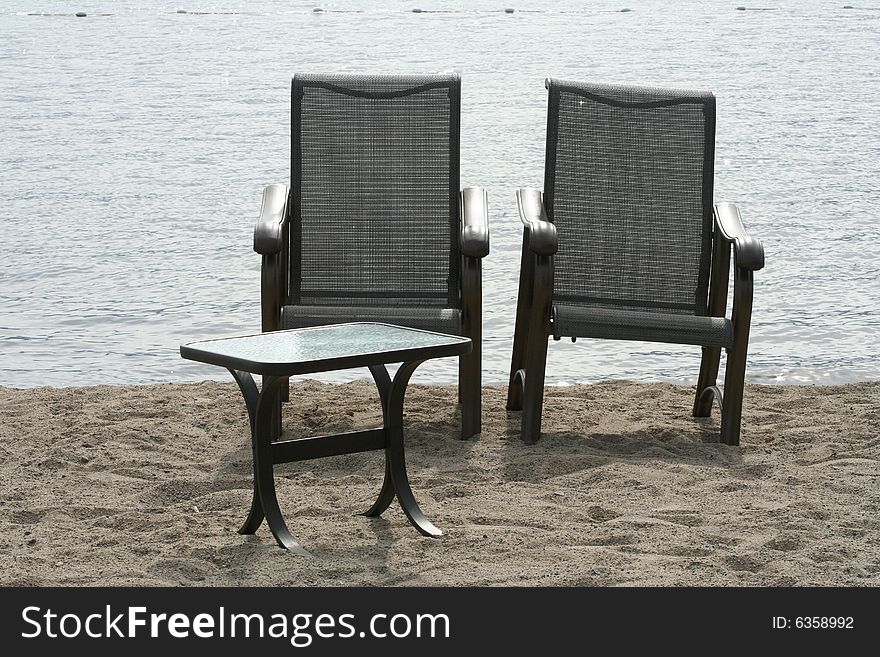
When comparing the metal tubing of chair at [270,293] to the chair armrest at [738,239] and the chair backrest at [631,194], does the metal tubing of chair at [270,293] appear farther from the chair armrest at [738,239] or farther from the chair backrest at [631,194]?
the chair armrest at [738,239]

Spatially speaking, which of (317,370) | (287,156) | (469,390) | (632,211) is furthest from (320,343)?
(287,156)

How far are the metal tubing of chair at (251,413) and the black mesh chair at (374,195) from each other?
4.53ft

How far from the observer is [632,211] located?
483 centimetres

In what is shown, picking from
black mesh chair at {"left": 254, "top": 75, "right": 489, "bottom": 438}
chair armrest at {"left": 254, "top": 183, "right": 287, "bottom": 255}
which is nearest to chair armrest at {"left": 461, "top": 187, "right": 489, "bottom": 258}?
black mesh chair at {"left": 254, "top": 75, "right": 489, "bottom": 438}

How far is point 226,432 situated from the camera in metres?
4.56

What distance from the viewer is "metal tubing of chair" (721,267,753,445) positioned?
14.4 feet

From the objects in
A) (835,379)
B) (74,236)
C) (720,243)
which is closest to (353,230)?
(720,243)

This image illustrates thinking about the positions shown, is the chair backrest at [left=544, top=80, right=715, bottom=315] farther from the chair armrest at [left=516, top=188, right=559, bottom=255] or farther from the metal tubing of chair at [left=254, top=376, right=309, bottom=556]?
the metal tubing of chair at [left=254, top=376, right=309, bottom=556]

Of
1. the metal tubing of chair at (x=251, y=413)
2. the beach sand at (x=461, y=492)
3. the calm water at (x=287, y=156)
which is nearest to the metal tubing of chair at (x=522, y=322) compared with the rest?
the beach sand at (x=461, y=492)

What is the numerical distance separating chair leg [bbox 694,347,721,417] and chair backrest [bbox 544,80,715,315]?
0.20m

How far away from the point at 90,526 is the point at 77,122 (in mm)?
12106

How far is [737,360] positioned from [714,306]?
40 centimetres

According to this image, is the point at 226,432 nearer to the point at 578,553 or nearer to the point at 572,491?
the point at 572,491

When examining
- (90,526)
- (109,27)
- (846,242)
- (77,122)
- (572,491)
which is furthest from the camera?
(109,27)
